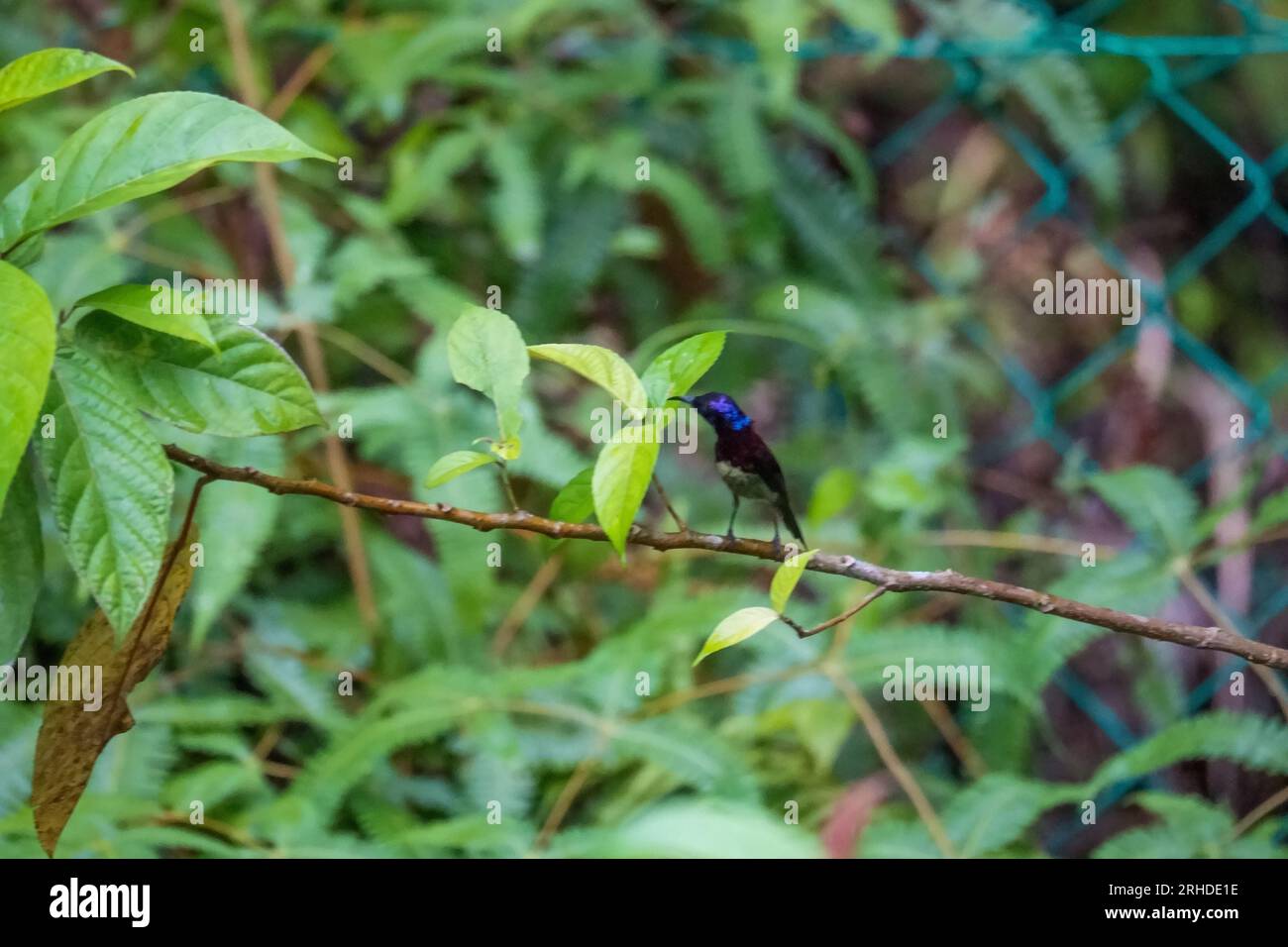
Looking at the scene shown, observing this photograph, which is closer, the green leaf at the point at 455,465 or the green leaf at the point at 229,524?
the green leaf at the point at 455,465

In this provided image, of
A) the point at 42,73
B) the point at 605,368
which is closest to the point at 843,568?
the point at 605,368

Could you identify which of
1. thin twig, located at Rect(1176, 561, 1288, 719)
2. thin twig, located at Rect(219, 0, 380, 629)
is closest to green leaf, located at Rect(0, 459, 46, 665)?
thin twig, located at Rect(219, 0, 380, 629)

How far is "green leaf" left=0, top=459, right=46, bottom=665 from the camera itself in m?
0.51

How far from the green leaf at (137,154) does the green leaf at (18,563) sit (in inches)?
4.6

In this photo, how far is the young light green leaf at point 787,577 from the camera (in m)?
0.47

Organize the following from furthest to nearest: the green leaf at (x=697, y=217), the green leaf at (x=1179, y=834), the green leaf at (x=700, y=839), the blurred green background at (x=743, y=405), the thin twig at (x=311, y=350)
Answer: the green leaf at (x=697, y=217)
the thin twig at (x=311, y=350)
the blurred green background at (x=743, y=405)
the green leaf at (x=1179, y=834)
the green leaf at (x=700, y=839)

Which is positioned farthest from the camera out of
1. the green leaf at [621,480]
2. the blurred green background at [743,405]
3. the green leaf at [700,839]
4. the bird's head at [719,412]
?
the blurred green background at [743,405]

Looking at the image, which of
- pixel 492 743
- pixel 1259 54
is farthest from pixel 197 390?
pixel 1259 54

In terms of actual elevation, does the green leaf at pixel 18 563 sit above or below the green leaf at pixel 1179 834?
above

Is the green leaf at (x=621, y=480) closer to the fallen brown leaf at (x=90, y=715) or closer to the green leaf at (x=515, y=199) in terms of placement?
the fallen brown leaf at (x=90, y=715)

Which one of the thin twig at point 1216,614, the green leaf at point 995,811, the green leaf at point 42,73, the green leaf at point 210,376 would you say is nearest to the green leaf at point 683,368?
the green leaf at point 210,376

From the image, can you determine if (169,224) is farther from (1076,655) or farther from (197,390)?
(1076,655)

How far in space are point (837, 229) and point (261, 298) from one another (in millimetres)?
778

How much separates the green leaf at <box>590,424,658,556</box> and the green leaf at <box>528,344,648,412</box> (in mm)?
31
